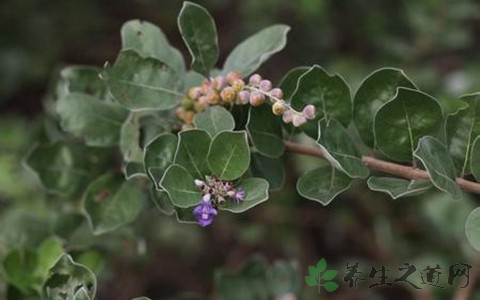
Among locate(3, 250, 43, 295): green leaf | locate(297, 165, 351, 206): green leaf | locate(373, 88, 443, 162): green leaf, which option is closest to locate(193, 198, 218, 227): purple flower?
locate(297, 165, 351, 206): green leaf

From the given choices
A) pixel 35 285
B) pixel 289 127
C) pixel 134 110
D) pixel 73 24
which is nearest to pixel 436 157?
pixel 289 127

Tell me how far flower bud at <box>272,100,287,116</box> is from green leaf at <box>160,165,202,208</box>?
117 millimetres

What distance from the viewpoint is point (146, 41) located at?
108 cm

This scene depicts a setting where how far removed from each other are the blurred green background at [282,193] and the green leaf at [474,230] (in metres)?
0.54

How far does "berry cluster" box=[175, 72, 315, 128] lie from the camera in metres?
0.93

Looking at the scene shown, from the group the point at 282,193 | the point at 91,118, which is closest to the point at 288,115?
the point at 91,118

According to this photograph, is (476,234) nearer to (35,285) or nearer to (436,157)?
(436,157)

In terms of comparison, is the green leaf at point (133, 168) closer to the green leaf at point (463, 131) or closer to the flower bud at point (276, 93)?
the flower bud at point (276, 93)

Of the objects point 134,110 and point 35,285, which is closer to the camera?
point 134,110

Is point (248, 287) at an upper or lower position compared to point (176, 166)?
lower

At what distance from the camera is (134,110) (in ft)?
3.29

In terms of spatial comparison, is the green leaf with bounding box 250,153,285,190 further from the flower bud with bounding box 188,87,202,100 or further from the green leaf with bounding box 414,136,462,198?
the green leaf with bounding box 414,136,462,198

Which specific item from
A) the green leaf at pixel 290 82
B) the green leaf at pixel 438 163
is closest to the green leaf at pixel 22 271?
the green leaf at pixel 290 82

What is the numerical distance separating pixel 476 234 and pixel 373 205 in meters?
0.97
